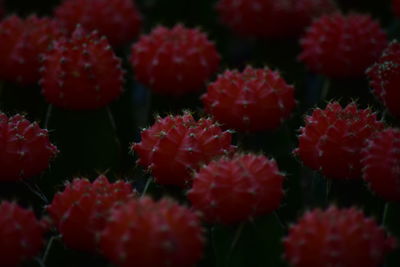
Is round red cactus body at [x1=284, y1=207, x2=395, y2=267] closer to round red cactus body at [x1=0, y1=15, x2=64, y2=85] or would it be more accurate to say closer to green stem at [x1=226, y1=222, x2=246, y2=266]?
green stem at [x1=226, y1=222, x2=246, y2=266]

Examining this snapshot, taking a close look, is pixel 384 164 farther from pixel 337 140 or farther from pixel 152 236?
pixel 152 236

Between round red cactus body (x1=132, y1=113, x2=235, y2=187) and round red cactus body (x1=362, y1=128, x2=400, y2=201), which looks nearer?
round red cactus body (x1=362, y1=128, x2=400, y2=201)

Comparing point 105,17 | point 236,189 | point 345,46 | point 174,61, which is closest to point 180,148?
point 236,189

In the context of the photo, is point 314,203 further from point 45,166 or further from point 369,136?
point 45,166

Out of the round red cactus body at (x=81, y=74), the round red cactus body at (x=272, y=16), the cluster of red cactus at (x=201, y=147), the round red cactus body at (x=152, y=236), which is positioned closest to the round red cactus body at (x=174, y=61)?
the cluster of red cactus at (x=201, y=147)

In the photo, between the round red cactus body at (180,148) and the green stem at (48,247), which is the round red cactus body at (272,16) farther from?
the green stem at (48,247)

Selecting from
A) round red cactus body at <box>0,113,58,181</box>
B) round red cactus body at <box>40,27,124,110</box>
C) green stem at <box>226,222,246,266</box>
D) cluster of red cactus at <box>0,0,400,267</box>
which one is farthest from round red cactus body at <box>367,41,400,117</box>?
round red cactus body at <box>0,113,58,181</box>
